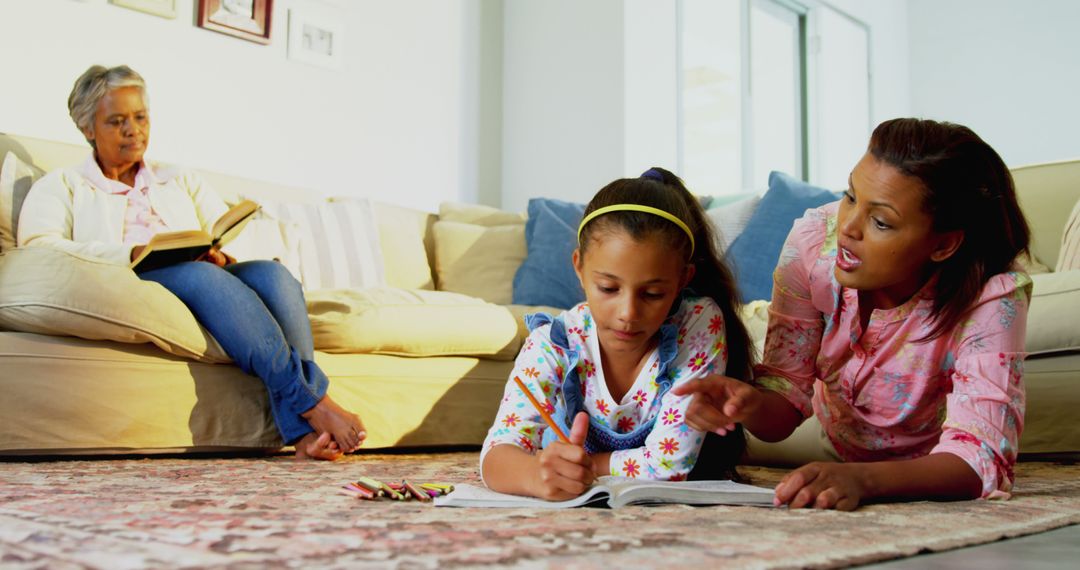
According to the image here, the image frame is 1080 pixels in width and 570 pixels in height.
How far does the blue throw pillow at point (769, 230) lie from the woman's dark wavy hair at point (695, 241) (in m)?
1.36

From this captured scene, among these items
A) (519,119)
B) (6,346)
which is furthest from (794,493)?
(519,119)

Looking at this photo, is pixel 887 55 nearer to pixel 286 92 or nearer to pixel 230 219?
pixel 286 92

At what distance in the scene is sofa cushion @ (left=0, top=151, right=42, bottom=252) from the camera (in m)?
2.48

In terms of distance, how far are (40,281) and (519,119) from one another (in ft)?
10.0

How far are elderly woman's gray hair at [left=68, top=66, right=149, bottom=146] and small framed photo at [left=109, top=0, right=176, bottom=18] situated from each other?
857 millimetres

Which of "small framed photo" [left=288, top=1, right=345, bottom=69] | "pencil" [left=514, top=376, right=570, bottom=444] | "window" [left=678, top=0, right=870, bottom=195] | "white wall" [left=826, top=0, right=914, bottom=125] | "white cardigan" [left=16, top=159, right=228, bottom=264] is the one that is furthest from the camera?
"white wall" [left=826, top=0, right=914, bottom=125]

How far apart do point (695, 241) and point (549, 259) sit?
1825mm

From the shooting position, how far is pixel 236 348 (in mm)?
2127

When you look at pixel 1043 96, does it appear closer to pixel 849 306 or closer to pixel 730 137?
pixel 730 137

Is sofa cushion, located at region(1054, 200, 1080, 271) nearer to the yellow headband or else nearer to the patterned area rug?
the patterned area rug

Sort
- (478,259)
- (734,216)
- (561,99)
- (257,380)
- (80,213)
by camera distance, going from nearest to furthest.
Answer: (257,380) < (80,213) < (734,216) < (478,259) < (561,99)

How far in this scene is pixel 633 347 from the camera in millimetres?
1443

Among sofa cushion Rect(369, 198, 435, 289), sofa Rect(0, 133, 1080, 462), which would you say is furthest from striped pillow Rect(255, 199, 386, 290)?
sofa cushion Rect(369, 198, 435, 289)

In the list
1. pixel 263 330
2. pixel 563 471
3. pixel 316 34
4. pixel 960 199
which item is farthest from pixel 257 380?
pixel 316 34
